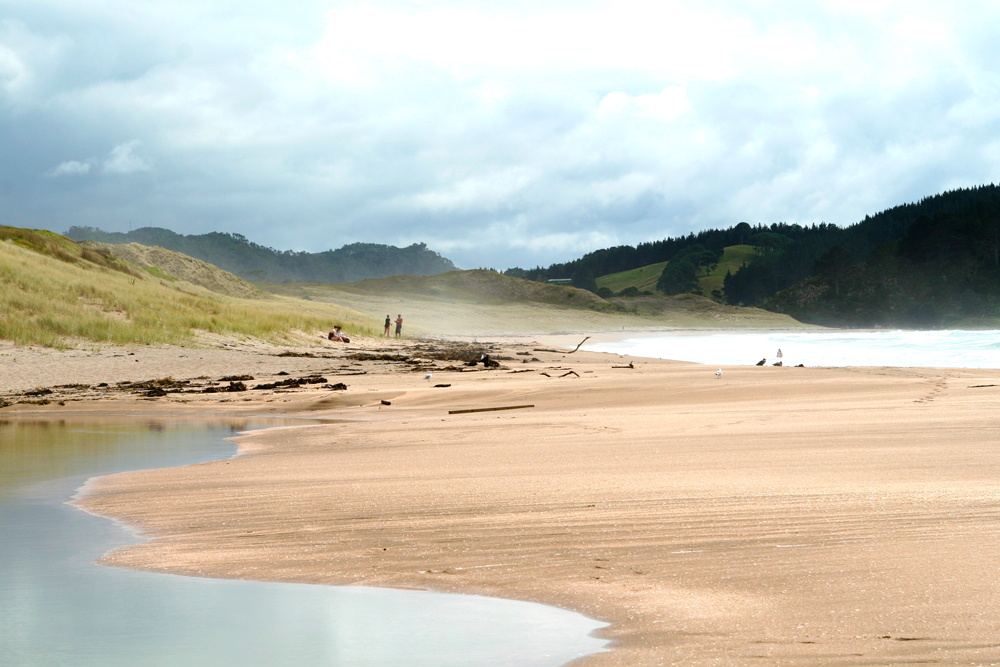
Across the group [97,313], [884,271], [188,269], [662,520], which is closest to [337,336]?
[97,313]

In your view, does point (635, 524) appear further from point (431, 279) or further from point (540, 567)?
point (431, 279)

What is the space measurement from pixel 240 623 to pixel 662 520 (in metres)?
2.01

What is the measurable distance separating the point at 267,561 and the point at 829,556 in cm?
242

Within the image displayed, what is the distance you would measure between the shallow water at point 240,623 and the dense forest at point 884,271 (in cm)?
8988

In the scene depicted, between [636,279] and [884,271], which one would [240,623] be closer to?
[884,271]

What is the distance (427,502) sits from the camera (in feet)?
14.9

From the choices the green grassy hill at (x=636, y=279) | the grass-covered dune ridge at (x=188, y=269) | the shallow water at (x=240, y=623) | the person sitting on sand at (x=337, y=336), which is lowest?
the shallow water at (x=240, y=623)

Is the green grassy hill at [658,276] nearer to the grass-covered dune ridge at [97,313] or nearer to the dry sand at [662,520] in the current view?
the grass-covered dune ridge at [97,313]

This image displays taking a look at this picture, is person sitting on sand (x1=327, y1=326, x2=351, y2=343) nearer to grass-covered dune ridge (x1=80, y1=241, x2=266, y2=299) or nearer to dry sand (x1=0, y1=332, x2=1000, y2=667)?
dry sand (x1=0, y1=332, x2=1000, y2=667)

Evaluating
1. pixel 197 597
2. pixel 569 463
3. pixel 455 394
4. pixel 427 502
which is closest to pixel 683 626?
pixel 197 597

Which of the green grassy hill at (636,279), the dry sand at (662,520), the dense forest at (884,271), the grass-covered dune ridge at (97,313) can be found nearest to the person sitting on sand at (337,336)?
the grass-covered dune ridge at (97,313)

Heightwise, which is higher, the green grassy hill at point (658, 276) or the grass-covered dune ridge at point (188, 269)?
the green grassy hill at point (658, 276)

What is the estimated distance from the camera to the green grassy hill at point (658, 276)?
13450cm

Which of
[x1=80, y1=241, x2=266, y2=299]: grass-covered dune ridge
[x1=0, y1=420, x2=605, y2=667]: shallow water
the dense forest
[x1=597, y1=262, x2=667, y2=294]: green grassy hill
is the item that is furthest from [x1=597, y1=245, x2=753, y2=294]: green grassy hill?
[x1=0, y1=420, x2=605, y2=667]: shallow water
